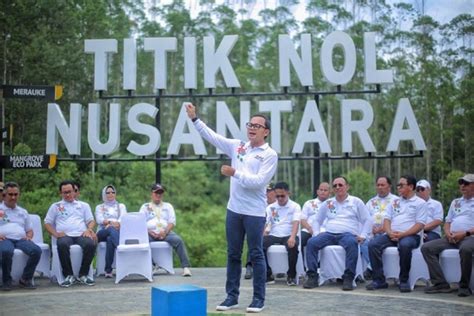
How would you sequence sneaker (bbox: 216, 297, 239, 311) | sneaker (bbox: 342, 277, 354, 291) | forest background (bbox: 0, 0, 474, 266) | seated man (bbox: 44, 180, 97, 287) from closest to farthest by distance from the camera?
sneaker (bbox: 216, 297, 239, 311) < sneaker (bbox: 342, 277, 354, 291) < seated man (bbox: 44, 180, 97, 287) < forest background (bbox: 0, 0, 474, 266)

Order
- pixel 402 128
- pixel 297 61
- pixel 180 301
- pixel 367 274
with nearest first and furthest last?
pixel 180 301, pixel 367 274, pixel 402 128, pixel 297 61

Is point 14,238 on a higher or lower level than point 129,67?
lower

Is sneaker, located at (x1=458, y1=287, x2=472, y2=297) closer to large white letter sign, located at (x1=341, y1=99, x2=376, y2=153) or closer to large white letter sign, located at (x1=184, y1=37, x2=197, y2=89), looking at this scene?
large white letter sign, located at (x1=341, y1=99, x2=376, y2=153)

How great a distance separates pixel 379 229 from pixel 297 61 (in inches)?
118

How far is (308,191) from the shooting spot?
21.4 meters

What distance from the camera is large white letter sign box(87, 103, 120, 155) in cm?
912

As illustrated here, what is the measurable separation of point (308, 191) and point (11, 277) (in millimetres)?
15346

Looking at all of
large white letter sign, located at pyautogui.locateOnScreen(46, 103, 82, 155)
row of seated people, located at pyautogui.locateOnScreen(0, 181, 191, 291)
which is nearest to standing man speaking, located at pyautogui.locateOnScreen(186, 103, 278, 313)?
row of seated people, located at pyautogui.locateOnScreen(0, 181, 191, 291)

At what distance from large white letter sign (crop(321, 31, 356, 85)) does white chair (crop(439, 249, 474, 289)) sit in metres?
3.43

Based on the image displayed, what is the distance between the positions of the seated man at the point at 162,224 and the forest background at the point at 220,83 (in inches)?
289

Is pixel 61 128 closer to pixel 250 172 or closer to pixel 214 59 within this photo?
pixel 214 59

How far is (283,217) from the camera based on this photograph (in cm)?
715

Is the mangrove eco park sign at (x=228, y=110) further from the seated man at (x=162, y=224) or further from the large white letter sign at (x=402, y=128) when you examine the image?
the seated man at (x=162, y=224)

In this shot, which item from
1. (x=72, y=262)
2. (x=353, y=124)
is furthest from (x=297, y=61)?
(x=72, y=262)
